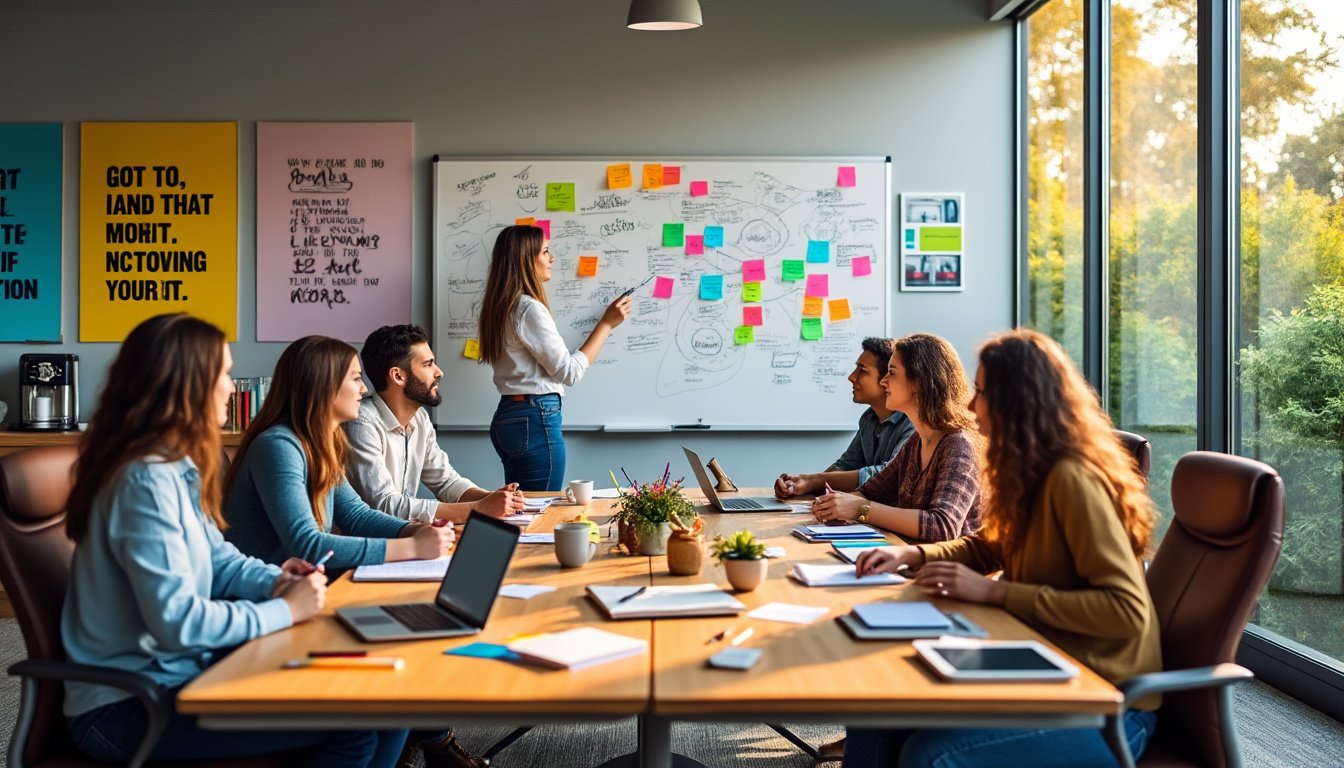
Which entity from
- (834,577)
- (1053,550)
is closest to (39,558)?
(834,577)

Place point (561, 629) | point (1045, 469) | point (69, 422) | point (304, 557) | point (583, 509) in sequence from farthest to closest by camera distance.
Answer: point (69, 422) < point (583, 509) < point (304, 557) < point (1045, 469) < point (561, 629)

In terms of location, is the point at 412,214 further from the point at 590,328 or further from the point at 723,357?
the point at 723,357

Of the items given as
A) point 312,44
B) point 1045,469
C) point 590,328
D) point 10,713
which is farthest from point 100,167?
point 1045,469

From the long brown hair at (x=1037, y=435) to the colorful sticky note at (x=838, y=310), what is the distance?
2.98 metres

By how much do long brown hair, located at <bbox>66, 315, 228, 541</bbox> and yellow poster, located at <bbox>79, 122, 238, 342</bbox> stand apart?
132 inches

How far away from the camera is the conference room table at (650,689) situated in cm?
161

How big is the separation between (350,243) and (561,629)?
361 centimetres

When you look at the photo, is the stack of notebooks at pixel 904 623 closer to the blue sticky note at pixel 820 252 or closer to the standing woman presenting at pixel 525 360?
the standing woman presenting at pixel 525 360

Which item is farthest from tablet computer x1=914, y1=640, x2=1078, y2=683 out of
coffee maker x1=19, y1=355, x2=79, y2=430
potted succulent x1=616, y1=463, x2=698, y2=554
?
coffee maker x1=19, y1=355, x2=79, y2=430

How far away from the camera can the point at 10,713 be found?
3.53m

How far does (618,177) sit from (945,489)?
Result: 2681mm

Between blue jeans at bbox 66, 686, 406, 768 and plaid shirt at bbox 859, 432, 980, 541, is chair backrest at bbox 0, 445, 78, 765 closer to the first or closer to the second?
blue jeans at bbox 66, 686, 406, 768

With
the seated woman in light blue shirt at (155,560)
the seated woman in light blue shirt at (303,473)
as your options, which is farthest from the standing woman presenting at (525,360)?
the seated woman in light blue shirt at (155,560)

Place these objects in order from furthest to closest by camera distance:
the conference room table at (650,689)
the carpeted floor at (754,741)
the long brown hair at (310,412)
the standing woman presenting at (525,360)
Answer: the standing woman presenting at (525,360)
the carpeted floor at (754,741)
the long brown hair at (310,412)
the conference room table at (650,689)
